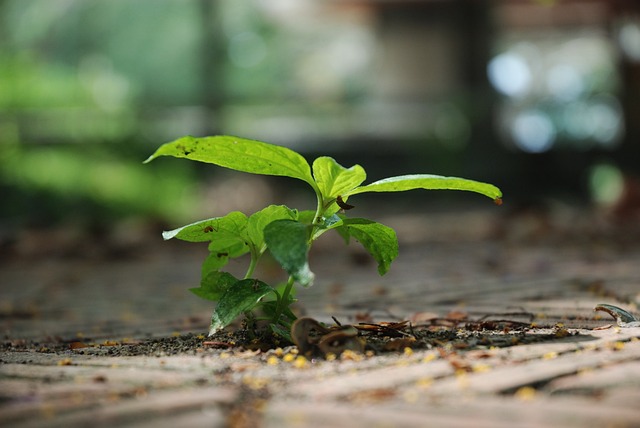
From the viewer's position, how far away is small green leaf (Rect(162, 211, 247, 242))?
1941mm

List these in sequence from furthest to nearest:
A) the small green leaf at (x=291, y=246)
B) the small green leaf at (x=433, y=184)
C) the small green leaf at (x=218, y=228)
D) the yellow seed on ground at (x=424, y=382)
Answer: the small green leaf at (x=218, y=228)
the small green leaf at (x=433, y=184)
the small green leaf at (x=291, y=246)
the yellow seed on ground at (x=424, y=382)

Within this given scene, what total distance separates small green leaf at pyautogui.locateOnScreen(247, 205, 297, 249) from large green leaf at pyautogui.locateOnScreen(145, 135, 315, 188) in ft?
0.32

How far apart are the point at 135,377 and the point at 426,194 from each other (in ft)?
31.8

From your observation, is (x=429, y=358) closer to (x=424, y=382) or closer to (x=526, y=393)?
(x=424, y=382)

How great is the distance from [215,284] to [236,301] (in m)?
0.18

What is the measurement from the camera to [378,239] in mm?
1979

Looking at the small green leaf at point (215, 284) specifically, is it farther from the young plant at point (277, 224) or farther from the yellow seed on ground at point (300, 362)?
the yellow seed on ground at point (300, 362)

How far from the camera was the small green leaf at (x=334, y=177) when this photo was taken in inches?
73.0

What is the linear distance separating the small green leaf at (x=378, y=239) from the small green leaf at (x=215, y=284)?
0.29 m

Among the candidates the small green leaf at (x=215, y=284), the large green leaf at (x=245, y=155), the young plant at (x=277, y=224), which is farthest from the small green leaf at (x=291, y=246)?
the small green leaf at (x=215, y=284)

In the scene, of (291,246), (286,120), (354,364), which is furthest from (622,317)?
(286,120)

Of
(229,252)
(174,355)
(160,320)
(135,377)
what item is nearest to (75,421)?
(135,377)

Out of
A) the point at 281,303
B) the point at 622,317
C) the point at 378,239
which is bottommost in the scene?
the point at 622,317

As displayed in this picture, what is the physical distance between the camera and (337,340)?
184 centimetres
